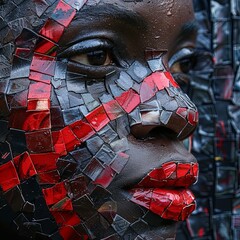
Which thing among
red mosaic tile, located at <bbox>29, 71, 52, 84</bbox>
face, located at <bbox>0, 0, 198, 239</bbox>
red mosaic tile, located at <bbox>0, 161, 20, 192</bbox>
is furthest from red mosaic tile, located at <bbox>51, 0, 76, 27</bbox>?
red mosaic tile, located at <bbox>0, 161, 20, 192</bbox>

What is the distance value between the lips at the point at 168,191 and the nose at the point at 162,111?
8cm

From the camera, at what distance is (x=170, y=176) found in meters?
1.45

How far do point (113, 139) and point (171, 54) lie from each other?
13.1 inches

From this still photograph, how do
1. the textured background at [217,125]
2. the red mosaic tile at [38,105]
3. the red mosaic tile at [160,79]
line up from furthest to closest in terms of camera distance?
1. the textured background at [217,125]
2. the red mosaic tile at [160,79]
3. the red mosaic tile at [38,105]

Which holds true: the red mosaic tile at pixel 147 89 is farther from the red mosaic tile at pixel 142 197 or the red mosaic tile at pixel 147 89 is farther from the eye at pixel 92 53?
the red mosaic tile at pixel 142 197

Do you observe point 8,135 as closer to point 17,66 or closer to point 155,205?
point 17,66

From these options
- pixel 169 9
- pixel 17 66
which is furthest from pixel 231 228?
pixel 17 66

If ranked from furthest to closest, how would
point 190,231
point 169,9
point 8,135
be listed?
point 190,231 < point 169,9 < point 8,135

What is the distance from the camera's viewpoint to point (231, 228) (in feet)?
7.13

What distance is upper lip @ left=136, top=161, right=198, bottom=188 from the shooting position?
1.43m

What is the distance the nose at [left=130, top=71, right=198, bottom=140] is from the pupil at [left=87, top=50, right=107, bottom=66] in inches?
4.2

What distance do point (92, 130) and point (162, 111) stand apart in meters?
0.16

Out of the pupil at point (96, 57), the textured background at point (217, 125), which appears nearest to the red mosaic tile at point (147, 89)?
the pupil at point (96, 57)

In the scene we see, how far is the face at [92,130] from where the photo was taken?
1.39 m
